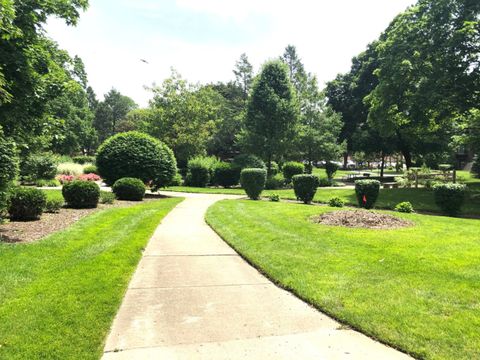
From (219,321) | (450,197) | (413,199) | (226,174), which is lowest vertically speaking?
(413,199)

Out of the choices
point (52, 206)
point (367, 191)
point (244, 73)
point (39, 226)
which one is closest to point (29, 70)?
point (39, 226)

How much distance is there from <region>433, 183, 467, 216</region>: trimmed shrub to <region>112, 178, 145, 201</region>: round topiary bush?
12.1 m

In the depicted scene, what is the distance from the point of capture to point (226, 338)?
3.75 metres

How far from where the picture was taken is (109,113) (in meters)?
99.4

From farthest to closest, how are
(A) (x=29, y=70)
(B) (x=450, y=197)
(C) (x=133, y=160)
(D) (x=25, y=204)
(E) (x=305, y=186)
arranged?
1. (C) (x=133, y=160)
2. (E) (x=305, y=186)
3. (B) (x=450, y=197)
4. (D) (x=25, y=204)
5. (A) (x=29, y=70)

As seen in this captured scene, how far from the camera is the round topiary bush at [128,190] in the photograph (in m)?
15.8

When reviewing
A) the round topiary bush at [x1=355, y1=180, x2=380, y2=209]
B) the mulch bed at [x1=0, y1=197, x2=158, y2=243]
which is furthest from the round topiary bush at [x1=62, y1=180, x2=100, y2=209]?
the round topiary bush at [x1=355, y1=180, x2=380, y2=209]

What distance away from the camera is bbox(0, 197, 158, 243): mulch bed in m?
8.04

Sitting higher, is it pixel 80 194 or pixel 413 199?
pixel 80 194

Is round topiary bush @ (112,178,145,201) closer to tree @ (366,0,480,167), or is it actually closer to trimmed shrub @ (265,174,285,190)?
trimmed shrub @ (265,174,285,190)

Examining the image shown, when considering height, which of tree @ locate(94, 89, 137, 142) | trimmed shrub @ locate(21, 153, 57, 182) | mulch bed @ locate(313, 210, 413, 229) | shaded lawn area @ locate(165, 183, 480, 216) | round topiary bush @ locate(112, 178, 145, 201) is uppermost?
tree @ locate(94, 89, 137, 142)

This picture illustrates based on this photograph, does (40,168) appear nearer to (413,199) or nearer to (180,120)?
(180,120)

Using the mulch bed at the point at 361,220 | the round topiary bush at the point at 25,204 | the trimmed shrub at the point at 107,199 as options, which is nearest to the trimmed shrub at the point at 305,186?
the mulch bed at the point at 361,220

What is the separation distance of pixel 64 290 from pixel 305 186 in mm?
12439
